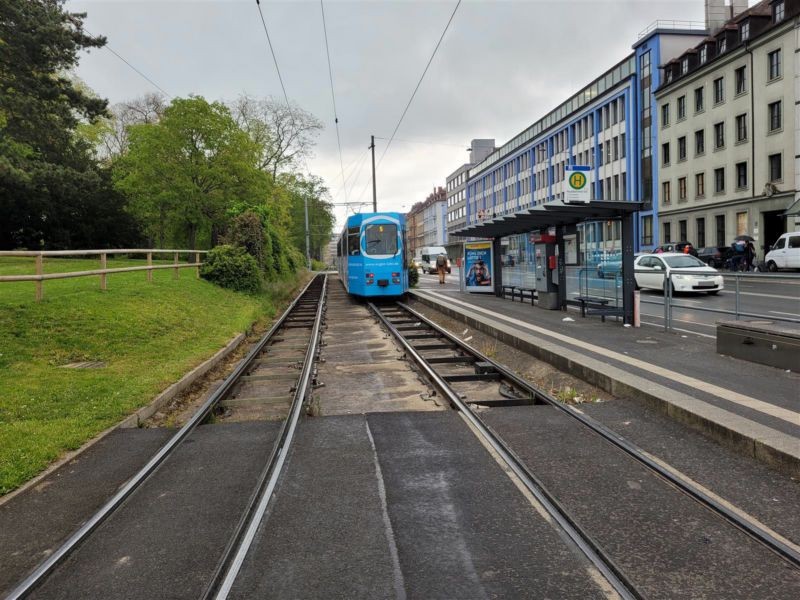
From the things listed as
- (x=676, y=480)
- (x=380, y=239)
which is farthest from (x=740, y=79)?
(x=676, y=480)

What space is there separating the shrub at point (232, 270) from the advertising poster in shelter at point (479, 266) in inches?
325

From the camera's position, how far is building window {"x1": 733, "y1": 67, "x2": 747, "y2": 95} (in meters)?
38.3

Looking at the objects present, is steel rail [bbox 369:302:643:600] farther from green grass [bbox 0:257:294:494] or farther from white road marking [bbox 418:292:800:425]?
green grass [bbox 0:257:294:494]

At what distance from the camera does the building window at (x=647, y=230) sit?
49.8 metres

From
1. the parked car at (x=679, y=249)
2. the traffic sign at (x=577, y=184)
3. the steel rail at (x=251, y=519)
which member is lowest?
the steel rail at (x=251, y=519)

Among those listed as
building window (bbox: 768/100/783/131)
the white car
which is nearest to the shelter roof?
the white car

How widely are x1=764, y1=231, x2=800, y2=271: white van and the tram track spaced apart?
2240 cm

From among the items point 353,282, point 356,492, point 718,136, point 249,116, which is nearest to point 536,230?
point 353,282

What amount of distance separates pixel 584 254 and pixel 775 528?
11.6m

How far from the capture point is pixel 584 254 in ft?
48.5

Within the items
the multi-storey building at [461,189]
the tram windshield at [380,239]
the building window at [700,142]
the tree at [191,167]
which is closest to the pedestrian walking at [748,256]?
the building window at [700,142]

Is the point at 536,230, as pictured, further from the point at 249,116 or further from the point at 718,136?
the point at 249,116

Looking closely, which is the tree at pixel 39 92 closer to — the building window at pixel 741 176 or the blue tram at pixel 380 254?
the blue tram at pixel 380 254

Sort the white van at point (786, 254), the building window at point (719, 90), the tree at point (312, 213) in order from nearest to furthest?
the white van at point (786, 254), the building window at point (719, 90), the tree at point (312, 213)
